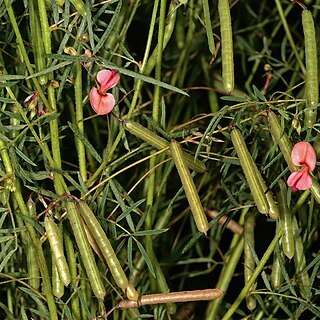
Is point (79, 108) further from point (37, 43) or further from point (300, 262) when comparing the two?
point (300, 262)

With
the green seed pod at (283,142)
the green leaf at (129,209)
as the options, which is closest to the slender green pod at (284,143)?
the green seed pod at (283,142)

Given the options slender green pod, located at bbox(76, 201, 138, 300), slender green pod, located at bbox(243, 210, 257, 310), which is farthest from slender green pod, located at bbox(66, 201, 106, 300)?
slender green pod, located at bbox(243, 210, 257, 310)

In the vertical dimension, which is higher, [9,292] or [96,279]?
[96,279]

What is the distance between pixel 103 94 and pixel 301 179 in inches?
8.2

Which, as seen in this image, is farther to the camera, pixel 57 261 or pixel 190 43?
pixel 190 43

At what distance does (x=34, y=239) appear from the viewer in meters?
Result: 0.78

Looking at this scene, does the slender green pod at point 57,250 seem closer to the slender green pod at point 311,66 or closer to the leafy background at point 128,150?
the leafy background at point 128,150

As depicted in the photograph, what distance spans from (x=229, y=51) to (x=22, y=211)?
266 millimetres

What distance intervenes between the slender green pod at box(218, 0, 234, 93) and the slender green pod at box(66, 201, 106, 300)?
0.60 feet

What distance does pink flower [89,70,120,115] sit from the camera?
2.46 feet

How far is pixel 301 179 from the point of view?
724 mm

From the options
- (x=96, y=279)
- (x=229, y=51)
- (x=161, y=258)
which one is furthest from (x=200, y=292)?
(x=161, y=258)

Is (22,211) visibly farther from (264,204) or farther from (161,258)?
(161,258)

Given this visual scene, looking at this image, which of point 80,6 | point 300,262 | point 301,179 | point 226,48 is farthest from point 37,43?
point 300,262
